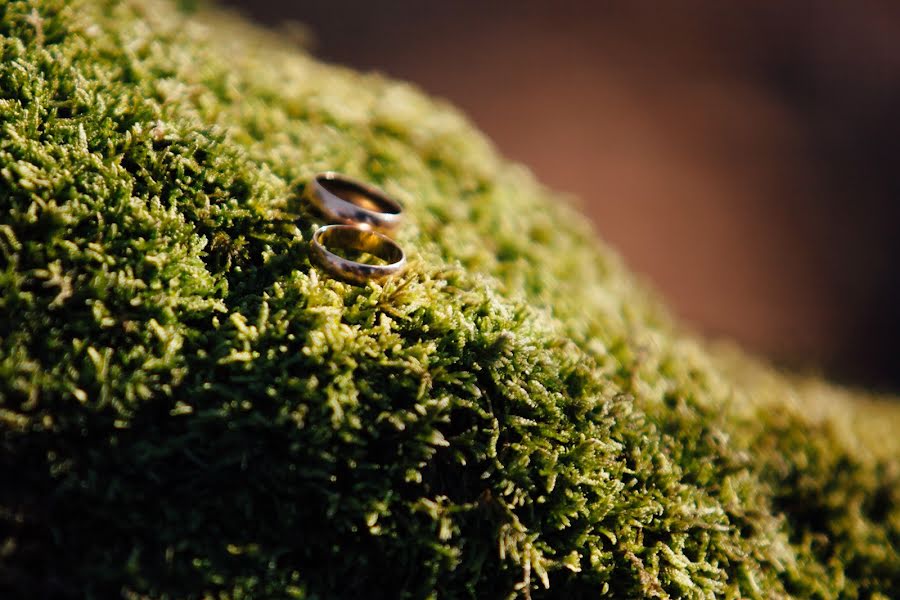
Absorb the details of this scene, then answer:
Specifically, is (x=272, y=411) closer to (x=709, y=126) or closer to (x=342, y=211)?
(x=342, y=211)

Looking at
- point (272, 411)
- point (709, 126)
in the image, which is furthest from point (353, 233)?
point (709, 126)

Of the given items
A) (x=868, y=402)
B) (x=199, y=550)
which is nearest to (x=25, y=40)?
(x=199, y=550)

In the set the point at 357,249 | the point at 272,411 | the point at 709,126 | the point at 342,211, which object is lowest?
the point at 272,411

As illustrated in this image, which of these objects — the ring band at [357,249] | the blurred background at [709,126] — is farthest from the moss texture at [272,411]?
the blurred background at [709,126]

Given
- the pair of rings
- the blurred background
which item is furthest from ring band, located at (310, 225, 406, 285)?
the blurred background

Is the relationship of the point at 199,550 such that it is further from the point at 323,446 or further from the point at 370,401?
the point at 370,401
